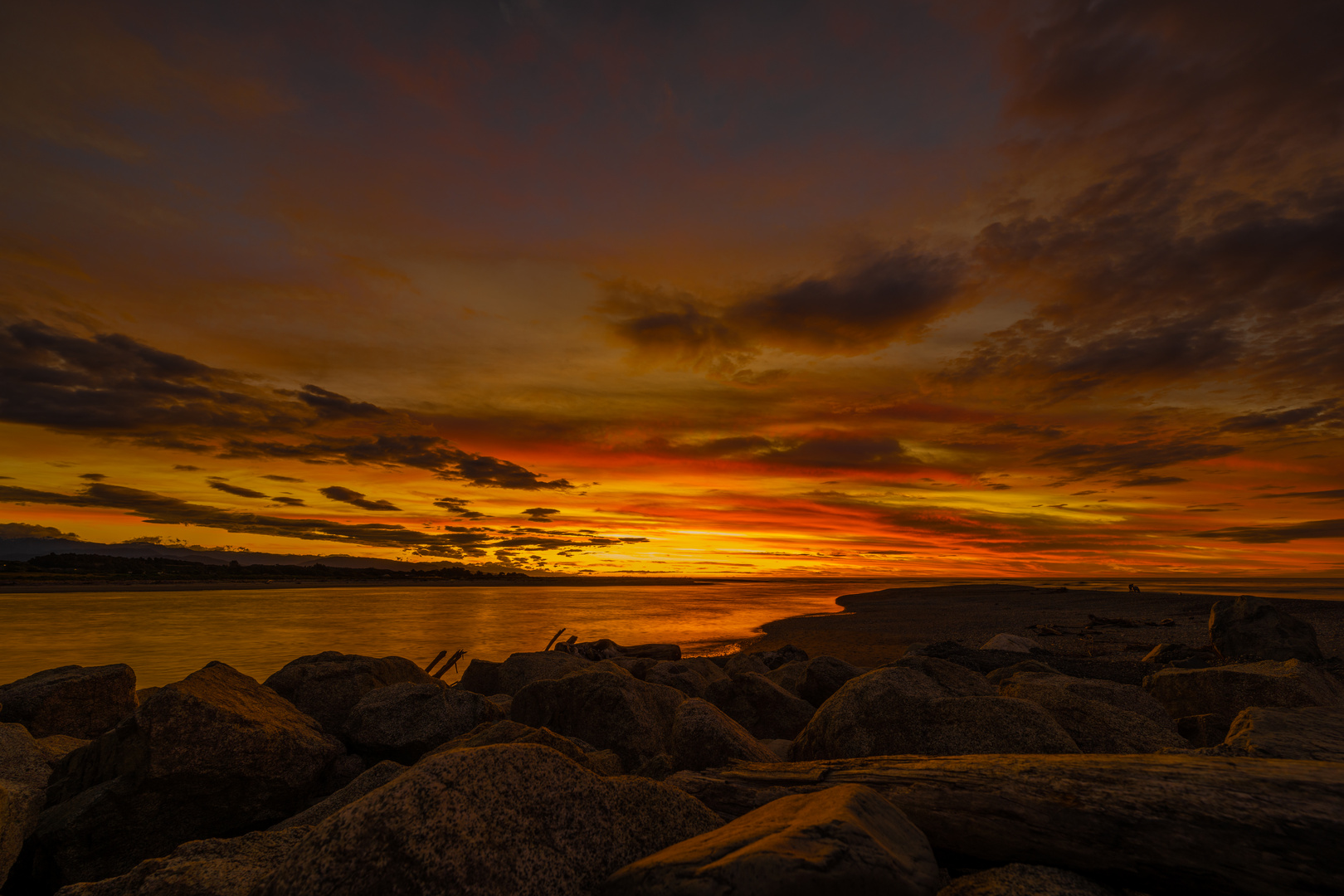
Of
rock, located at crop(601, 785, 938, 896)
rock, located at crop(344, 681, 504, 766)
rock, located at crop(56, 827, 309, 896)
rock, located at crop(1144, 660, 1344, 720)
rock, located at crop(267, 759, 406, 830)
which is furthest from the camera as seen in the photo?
rock, located at crop(344, 681, 504, 766)

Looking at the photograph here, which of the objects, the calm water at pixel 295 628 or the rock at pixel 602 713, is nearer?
the rock at pixel 602 713

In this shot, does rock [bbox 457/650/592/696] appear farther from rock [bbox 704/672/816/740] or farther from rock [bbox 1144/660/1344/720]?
rock [bbox 1144/660/1344/720]

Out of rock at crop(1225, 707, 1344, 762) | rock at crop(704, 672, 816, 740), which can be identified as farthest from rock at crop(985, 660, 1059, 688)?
rock at crop(1225, 707, 1344, 762)

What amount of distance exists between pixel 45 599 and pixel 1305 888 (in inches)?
2776

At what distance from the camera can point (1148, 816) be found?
3131mm

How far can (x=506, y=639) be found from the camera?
28438 millimetres

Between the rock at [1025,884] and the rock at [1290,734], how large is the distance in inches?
73.9

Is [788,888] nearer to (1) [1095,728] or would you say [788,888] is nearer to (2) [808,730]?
(2) [808,730]

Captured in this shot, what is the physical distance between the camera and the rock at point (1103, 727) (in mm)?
5855

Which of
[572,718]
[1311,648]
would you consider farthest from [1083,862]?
[1311,648]

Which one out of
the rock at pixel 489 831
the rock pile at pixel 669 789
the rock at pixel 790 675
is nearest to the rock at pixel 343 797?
the rock pile at pixel 669 789

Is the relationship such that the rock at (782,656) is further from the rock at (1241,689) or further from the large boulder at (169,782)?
the large boulder at (169,782)

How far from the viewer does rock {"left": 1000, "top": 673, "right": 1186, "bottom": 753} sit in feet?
19.2

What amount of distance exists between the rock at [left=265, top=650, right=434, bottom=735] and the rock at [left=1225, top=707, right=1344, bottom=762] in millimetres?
10066
